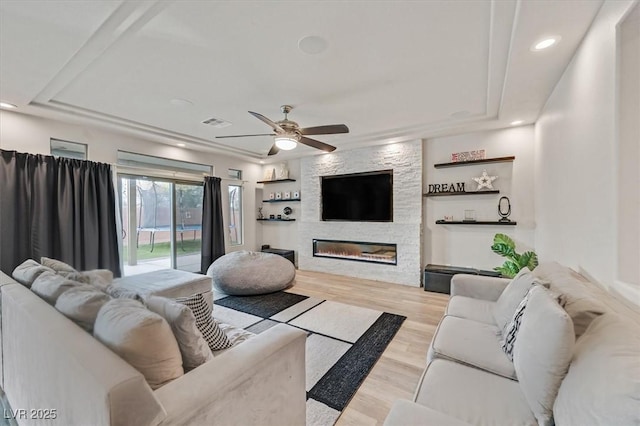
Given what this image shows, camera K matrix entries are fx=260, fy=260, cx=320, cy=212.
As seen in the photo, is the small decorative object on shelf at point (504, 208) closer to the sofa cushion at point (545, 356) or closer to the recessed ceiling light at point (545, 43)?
the recessed ceiling light at point (545, 43)

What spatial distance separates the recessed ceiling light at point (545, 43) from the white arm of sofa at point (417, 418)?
2342 mm

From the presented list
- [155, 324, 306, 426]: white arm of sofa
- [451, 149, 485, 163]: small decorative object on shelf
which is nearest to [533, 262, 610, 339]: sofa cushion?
[155, 324, 306, 426]: white arm of sofa

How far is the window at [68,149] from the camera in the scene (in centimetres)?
335

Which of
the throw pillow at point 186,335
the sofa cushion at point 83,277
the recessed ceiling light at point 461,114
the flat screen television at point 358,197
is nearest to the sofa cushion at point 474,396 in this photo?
the throw pillow at point 186,335

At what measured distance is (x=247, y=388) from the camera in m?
1.05

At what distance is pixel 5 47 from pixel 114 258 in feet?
8.32

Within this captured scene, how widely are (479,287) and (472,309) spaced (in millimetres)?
416

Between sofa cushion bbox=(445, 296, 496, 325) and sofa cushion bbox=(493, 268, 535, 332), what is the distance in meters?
0.07

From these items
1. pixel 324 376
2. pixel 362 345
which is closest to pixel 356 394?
pixel 324 376

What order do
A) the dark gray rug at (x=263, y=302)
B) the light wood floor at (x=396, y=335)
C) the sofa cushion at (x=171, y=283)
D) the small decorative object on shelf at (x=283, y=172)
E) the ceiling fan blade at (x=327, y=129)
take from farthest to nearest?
the small decorative object on shelf at (x=283, y=172), the dark gray rug at (x=263, y=302), the ceiling fan blade at (x=327, y=129), the sofa cushion at (x=171, y=283), the light wood floor at (x=396, y=335)

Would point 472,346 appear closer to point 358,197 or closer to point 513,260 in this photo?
point 513,260

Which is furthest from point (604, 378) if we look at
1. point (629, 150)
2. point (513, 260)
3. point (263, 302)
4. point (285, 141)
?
point (263, 302)

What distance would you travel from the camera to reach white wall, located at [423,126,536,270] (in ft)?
12.2

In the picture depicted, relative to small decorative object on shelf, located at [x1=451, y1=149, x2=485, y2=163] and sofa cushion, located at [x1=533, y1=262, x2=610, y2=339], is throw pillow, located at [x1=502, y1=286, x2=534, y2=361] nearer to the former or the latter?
sofa cushion, located at [x1=533, y1=262, x2=610, y2=339]
